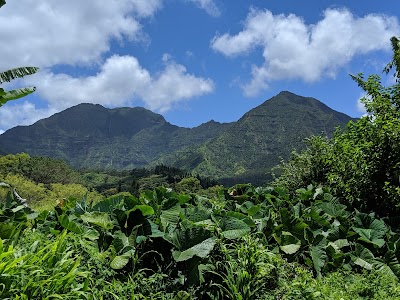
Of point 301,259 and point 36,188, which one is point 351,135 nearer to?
point 301,259

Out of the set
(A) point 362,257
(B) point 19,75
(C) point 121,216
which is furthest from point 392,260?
(B) point 19,75

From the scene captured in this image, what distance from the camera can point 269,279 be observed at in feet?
16.7

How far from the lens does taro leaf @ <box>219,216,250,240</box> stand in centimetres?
524

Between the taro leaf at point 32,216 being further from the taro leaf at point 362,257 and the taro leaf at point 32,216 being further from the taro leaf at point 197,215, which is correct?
the taro leaf at point 362,257

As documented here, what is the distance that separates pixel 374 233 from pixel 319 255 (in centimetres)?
149

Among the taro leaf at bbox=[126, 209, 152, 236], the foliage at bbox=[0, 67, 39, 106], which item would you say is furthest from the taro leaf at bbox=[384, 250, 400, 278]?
the foliage at bbox=[0, 67, 39, 106]

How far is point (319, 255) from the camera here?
6297 millimetres

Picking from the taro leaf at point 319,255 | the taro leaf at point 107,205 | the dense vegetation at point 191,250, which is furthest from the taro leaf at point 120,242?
the taro leaf at point 319,255

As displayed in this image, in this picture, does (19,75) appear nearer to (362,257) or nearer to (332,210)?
(332,210)

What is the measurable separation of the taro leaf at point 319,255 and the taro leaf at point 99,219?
328 centimetres

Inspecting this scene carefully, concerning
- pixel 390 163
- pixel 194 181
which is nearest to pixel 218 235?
pixel 390 163

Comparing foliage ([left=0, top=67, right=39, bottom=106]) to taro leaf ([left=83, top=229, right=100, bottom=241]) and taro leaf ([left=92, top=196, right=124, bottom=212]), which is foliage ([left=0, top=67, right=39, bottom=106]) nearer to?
taro leaf ([left=92, top=196, right=124, bottom=212])

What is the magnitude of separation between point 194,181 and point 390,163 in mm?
105737

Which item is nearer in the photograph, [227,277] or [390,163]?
[227,277]
